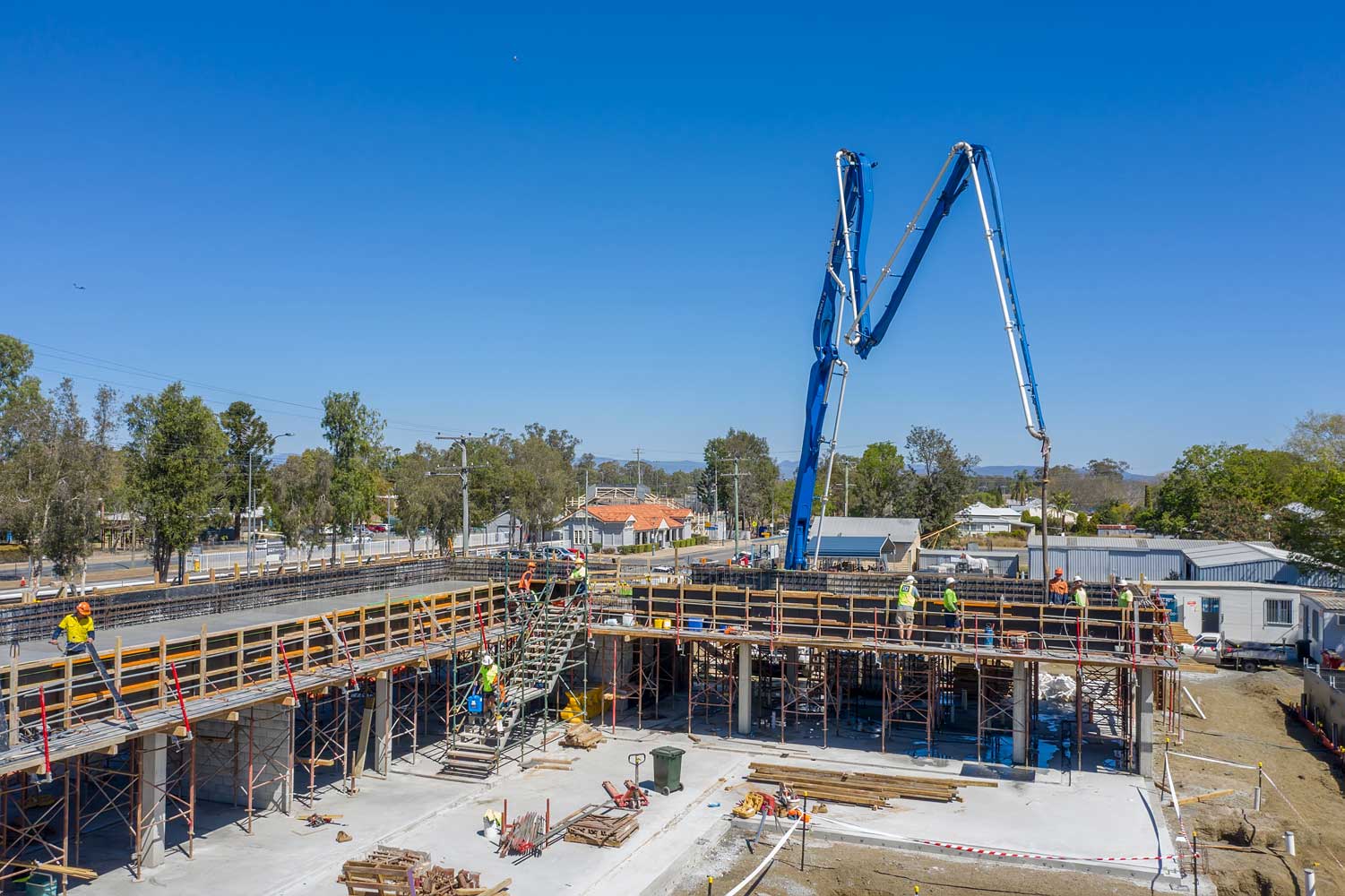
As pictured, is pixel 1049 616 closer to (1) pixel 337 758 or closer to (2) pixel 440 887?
(2) pixel 440 887

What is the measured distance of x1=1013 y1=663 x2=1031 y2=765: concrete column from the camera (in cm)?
2447

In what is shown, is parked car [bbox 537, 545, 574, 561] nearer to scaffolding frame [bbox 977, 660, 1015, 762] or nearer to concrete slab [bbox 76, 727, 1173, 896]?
concrete slab [bbox 76, 727, 1173, 896]

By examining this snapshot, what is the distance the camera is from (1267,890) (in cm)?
1727

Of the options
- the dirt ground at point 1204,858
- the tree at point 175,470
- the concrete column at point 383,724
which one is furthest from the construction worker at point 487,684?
the tree at point 175,470

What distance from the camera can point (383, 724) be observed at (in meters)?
23.0

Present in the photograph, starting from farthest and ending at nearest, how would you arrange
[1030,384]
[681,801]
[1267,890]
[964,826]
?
[1030,384] < [681,801] < [964,826] < [1267,890]

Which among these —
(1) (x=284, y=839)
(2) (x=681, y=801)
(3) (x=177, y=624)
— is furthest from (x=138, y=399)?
(2) (x=681, y=801)

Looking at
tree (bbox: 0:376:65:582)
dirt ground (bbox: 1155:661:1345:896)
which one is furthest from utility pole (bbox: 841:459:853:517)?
tree (bbox: 0:376:65:582)

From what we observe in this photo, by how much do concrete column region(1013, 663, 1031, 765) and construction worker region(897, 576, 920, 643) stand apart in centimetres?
279

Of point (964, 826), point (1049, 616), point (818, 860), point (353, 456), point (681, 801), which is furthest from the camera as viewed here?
point (353, 456)

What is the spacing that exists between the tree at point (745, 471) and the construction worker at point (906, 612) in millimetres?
79960

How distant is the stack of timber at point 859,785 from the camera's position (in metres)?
21.5

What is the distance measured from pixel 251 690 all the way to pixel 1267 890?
766 inches

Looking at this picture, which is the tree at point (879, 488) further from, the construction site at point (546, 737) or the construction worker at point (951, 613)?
the construction worker at point (951, 613)
